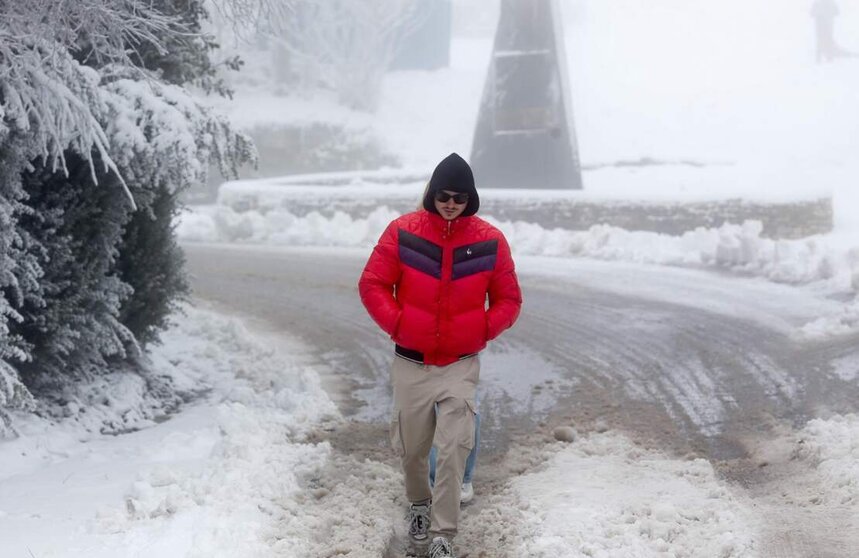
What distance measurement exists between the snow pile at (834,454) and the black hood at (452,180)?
261 cm

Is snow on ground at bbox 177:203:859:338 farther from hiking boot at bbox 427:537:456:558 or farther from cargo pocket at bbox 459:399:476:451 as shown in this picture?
hiking boot at bbox 427:537:456:558

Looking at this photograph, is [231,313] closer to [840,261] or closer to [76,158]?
[76,158]

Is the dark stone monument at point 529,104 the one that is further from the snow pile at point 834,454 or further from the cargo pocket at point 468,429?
the cargo pocket at point 468,429

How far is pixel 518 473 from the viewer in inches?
255

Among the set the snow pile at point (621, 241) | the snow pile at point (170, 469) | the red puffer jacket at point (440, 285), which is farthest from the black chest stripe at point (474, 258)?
the snow pile at point (621, 241)

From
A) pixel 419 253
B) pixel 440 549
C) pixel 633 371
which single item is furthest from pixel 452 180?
pixel 633 371

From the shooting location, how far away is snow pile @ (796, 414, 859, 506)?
5727 mm

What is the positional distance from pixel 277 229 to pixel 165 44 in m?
13.4

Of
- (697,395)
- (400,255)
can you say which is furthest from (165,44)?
(697,395)

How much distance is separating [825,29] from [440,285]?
4149 cm

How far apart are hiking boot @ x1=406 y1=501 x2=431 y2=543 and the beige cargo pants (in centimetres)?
25

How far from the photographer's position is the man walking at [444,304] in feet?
16.4

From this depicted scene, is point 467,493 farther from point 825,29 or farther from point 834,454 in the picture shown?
point 825,29

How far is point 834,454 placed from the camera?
631 centimetres
